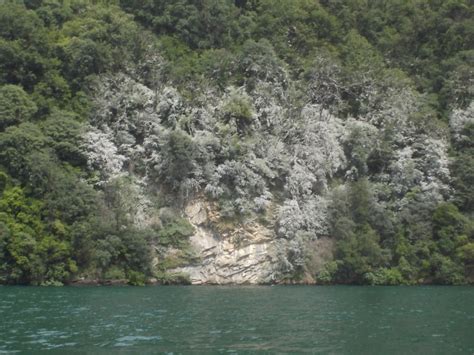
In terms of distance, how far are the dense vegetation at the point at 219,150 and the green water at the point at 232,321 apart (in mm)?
6889

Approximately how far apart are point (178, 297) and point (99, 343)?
576 inches

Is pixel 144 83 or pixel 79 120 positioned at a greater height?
pixel 144 83

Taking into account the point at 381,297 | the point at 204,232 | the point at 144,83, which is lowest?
the point at 381,297

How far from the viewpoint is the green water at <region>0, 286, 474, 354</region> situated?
19703 millimetres

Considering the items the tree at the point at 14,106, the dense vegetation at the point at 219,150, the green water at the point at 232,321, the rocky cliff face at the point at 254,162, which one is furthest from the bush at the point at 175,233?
the tree at the point at 14,106

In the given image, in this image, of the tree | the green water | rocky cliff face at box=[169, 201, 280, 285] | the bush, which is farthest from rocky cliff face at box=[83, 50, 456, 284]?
the green water

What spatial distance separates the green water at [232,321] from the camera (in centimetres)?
1970

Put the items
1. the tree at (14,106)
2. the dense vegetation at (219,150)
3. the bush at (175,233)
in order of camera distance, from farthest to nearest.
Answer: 1. the tree at (14,106)
2. the bush at (175,233)
3. the dense vegetation at (219,150)

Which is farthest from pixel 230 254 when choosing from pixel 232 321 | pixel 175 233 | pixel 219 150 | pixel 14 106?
pixel 232 321

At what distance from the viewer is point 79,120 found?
50844mm

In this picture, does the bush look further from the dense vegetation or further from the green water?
the green water

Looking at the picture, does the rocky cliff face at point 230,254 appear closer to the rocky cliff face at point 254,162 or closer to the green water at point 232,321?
the rocky cliff face at point 254,162

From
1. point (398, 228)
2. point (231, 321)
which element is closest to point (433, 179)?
point (398, 228)

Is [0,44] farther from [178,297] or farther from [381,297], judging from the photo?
[381,297]
